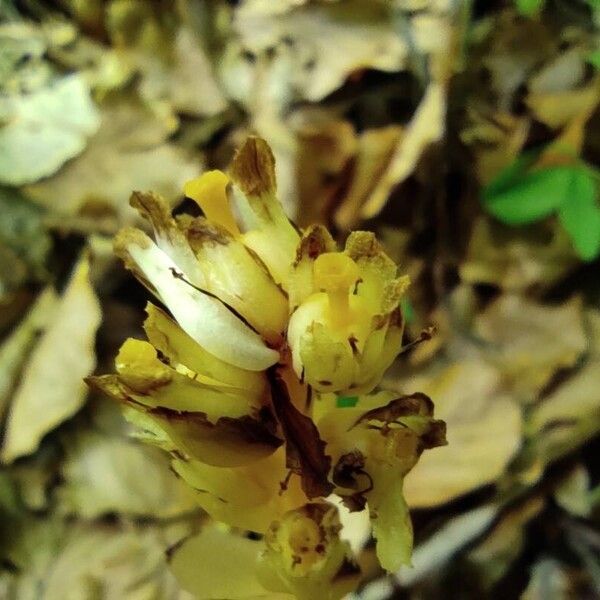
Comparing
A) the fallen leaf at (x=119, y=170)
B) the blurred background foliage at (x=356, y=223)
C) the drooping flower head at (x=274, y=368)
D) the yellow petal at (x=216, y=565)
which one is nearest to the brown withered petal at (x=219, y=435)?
the drooping flower head at (x=274, y=368)

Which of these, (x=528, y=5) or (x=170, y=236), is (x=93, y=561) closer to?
(x=170, y=236)

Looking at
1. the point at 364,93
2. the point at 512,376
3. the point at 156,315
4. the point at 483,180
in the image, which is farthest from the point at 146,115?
the point at 156,315

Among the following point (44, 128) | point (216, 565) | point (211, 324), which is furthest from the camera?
point (44, 128)

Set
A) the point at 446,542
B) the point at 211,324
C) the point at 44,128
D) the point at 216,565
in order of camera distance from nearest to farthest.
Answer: the point at 211,324, the point at 216,565, the point at 446,542, the point at 44,128

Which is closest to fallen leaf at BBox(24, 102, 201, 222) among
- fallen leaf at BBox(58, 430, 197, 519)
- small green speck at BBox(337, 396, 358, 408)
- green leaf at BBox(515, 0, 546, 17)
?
fallen leaf at BBox(58, 430, 197, 519)

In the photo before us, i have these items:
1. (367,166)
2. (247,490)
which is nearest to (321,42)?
(367,166)
